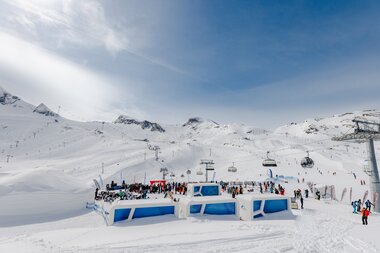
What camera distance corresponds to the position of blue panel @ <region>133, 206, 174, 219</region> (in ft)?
49.9

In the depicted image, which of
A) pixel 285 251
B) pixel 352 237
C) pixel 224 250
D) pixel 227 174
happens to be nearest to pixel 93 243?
pixel 224 250

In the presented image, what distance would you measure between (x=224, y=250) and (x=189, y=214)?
6.96m

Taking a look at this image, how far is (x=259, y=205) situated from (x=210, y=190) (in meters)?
11.9

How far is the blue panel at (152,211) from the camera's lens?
15195 mm

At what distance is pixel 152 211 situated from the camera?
1559 centimetres

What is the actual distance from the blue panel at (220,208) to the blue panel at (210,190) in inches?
426

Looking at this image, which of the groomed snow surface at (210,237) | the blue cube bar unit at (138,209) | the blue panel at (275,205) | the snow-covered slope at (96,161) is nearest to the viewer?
the groomed snow surface at (210,237)

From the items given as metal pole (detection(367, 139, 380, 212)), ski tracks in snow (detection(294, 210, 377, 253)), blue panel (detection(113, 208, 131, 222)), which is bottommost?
ski tracks in snow (detection(294, 210, 377, 253))

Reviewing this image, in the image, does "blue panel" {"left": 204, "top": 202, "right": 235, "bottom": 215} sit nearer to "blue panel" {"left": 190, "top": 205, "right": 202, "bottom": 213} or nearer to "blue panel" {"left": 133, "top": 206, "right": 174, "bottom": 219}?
"blue panel" {"left": 190, "top": 205, "right": 202, "bottom": 213}

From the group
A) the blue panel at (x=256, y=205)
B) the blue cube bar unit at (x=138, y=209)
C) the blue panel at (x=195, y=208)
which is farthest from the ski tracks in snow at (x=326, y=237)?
the blue cube bar unit at (x=138, y=209)

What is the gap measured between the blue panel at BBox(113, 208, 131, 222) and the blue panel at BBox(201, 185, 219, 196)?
14.4 metres

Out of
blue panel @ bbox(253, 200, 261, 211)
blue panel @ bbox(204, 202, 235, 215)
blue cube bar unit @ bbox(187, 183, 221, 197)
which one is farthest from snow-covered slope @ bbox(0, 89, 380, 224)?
blue panel @ bbox(253, 200, 261, 211)

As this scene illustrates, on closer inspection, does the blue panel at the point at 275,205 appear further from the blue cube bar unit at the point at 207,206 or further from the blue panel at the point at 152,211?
the blue panel at the point at 152,211

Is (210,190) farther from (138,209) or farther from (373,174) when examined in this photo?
(373,174)
